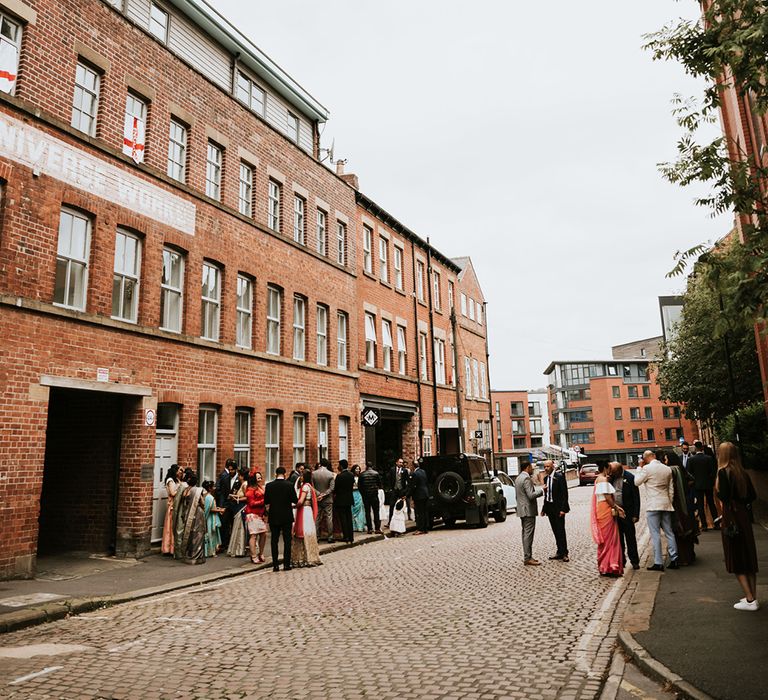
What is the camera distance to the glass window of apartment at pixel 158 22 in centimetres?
1652

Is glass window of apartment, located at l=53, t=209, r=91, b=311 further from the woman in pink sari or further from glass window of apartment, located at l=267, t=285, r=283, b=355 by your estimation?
the woman in pink sari

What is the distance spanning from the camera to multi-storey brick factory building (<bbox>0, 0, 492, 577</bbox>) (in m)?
11.8

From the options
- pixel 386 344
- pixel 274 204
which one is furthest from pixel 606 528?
pixel 386 344

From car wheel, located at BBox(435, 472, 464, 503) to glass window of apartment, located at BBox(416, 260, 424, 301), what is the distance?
46.7 feet

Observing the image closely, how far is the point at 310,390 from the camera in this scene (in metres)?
20.8

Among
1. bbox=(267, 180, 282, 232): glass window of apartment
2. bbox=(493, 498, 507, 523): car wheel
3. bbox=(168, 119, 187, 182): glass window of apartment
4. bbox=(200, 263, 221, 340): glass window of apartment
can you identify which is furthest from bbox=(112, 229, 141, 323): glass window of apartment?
bbox=(493, 498, 507, 523): car wheel

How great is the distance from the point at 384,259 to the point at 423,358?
5475mm

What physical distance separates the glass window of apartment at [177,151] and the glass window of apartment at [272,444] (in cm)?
688

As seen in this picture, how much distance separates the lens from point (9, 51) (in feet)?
39.8

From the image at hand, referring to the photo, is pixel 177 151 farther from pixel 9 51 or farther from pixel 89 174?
pixel 9 51

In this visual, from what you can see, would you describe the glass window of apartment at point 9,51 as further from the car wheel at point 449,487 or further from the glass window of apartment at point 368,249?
the glass window of apartment at point 368,249

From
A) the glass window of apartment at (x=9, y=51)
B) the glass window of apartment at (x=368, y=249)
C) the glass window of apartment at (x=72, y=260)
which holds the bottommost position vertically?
the glass window of apartment at (x=72, y=260)

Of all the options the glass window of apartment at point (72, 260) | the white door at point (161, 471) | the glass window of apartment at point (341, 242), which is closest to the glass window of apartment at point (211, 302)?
the white door at point (161, 471)

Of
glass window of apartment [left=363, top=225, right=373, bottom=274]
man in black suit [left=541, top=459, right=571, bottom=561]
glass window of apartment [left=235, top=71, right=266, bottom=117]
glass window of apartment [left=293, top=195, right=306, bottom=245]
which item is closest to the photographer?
man in black suit [left=541, top=459, right=571, bottom=561]
